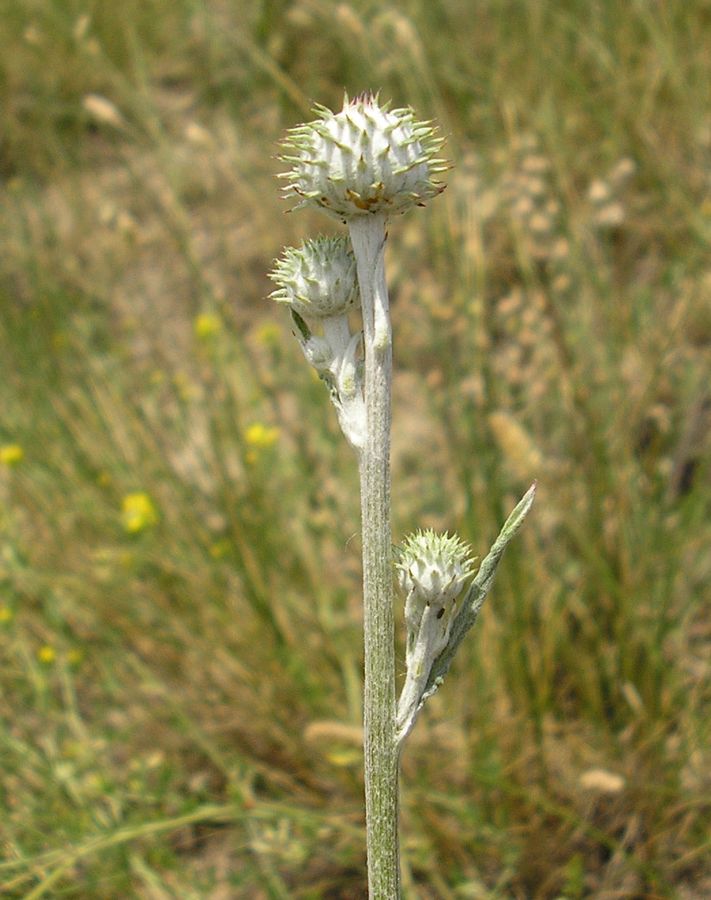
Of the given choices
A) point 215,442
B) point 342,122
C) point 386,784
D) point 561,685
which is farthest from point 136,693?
point 342,122

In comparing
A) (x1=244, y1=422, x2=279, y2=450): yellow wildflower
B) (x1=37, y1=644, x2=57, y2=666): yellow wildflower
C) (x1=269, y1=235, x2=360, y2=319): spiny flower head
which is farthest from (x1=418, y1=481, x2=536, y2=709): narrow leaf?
(x1=244, y1=422, x2=279, y2=450): yellow wildflower

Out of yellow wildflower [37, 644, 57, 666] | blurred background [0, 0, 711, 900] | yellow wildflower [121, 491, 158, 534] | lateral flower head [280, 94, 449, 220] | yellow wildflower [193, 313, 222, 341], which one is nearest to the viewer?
lateral flower head [280, 94, 449, 220]

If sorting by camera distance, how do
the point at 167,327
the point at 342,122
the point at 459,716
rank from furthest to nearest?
the point at 167,327
the point at 459,716
the point at 342,122

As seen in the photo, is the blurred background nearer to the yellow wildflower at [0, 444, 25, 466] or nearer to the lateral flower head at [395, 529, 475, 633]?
the yellow wildflower at [0, 444, 25, 466]

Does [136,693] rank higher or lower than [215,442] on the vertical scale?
lower

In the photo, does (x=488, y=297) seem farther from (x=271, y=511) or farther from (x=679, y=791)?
(x=679, y=791)

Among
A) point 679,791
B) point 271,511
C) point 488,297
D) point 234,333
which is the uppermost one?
point 488,297
